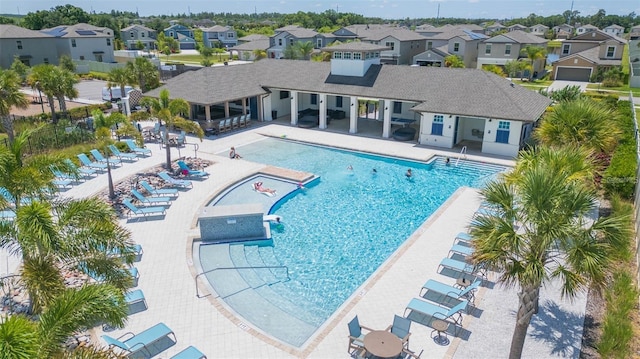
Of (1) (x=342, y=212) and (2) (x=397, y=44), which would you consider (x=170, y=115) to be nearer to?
(1) (x=342, y=212)

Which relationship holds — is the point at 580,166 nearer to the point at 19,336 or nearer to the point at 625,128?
the point at 19,336

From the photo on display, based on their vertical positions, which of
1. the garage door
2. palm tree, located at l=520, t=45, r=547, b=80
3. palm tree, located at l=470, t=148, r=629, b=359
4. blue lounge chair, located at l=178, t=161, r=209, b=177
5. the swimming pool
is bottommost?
the swimming pool

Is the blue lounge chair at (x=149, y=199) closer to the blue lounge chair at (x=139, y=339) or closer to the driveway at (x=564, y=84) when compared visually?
the blue lounge chair at (x=139, y=339)

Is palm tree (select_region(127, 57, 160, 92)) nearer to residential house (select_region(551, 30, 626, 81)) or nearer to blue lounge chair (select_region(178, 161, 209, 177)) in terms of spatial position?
blue lounge chair (select_region(178, 161, 209, 177))

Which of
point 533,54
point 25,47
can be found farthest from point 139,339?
point 25,47

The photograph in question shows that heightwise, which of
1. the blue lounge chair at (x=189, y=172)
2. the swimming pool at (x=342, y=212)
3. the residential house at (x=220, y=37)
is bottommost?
the swimming pool at (x=342, y=212)

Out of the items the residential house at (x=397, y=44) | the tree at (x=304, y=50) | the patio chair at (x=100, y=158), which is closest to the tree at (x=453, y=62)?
the residential house at (x=397, y=44)

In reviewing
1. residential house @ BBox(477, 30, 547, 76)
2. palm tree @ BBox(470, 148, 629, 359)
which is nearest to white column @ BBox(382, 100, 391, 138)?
palm tree @ BBox(470, 148, 629, 359)
